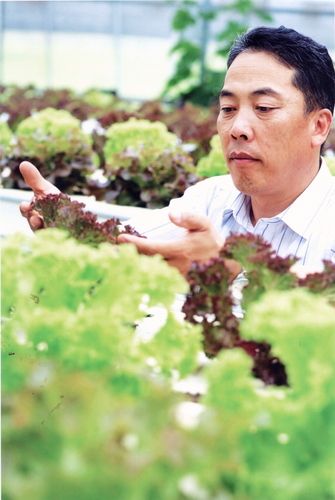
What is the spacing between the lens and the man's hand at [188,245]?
1528 millimetres

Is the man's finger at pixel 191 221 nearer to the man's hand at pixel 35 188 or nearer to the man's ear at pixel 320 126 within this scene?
the man's hand at pixel 35 188

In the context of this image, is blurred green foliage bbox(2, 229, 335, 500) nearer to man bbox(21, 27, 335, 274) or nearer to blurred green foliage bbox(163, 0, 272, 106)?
man bbox(21, 27, 335, 274)

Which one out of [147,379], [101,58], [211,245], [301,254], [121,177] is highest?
[147,379]

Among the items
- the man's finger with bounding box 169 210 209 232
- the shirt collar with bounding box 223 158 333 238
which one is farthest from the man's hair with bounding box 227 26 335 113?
the man's finger with bounding box 169 210 209 232

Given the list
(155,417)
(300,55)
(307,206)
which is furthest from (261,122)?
(155,417)

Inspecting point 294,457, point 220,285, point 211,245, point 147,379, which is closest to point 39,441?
point 147,379

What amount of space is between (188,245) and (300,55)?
829 mm

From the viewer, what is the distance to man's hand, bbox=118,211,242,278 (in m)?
1.53

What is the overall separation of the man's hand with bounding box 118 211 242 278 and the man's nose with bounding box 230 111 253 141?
1.58 feet

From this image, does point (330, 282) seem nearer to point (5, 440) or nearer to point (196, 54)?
point (5, 440)

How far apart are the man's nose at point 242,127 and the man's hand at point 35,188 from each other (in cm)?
52

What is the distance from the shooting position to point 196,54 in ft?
30.4

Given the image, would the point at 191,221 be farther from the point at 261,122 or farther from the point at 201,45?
the point at 201,45

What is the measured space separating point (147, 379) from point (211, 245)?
633mm
